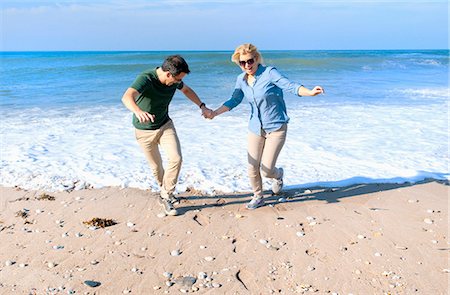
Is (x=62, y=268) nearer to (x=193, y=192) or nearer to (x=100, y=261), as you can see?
(x=100, y=261)

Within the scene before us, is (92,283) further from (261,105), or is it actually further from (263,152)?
(261,105)

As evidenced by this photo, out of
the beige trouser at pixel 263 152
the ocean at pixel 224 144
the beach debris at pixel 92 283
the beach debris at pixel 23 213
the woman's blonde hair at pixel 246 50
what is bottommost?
the ocean at pixel 224 144

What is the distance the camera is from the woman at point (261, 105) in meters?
5.38

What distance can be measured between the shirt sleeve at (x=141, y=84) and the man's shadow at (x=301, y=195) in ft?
5.28

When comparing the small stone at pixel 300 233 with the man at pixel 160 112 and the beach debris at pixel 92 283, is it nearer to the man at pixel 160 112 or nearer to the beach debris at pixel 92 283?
the man at pixel 160 112

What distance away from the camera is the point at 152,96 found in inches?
216

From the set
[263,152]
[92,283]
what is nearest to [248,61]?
[263,152]

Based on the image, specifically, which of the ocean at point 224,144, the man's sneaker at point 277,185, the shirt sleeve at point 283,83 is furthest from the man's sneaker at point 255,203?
the shirt sleeve at point 283,83

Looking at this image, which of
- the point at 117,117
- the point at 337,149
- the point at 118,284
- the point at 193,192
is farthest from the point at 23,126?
the point at 118,284

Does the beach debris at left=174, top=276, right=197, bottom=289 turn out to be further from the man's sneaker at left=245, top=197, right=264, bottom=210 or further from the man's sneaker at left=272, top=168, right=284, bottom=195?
the man's sneaker at left=272, top=168, right=284, bottom=195

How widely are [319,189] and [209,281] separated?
2993 millimetres

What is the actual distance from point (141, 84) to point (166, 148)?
86 cm

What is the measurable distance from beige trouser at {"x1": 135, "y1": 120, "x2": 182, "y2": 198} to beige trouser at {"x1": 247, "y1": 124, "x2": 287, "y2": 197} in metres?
0.89

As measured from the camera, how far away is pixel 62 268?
4484 millimetres
